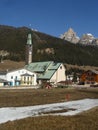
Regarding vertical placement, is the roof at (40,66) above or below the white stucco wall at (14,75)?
above

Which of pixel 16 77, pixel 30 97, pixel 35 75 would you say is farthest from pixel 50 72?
→ pixel 30 97

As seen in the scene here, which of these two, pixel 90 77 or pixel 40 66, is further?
pixel 90 77

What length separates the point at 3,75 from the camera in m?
112

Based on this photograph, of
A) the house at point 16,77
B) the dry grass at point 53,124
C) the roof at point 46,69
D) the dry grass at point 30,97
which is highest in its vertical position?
the roof at point 46,69

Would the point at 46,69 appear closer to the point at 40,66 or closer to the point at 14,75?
the point at 40,66

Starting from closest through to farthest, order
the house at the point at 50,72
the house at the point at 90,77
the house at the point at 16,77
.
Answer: the house at the point at 16,77
the house at the point at 50,72
the house at the point at 90,77

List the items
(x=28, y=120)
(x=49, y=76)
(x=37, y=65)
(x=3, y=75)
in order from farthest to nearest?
(x=37, y=65) → (x=49, y=76) → (x=3, y=75) → (x=28, y=120)

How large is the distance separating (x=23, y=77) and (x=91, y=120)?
87.9 metres

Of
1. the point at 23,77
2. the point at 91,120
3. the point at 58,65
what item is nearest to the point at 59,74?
the point at 58,65

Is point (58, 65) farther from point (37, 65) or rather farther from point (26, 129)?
point (26, 129)

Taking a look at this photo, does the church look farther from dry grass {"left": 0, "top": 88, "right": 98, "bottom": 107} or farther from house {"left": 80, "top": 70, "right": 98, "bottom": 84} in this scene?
dry grass {"left": 0, "top": 88, "right": 98, "bottom": 107}

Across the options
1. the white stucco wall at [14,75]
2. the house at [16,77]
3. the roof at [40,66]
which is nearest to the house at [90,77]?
the roof at [40,66]

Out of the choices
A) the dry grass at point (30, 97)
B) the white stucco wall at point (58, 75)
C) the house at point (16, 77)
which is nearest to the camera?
the dry grass at point (30, 97)

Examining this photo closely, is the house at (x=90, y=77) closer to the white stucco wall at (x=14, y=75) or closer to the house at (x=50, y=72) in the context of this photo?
the house at (x=50, y=72)
